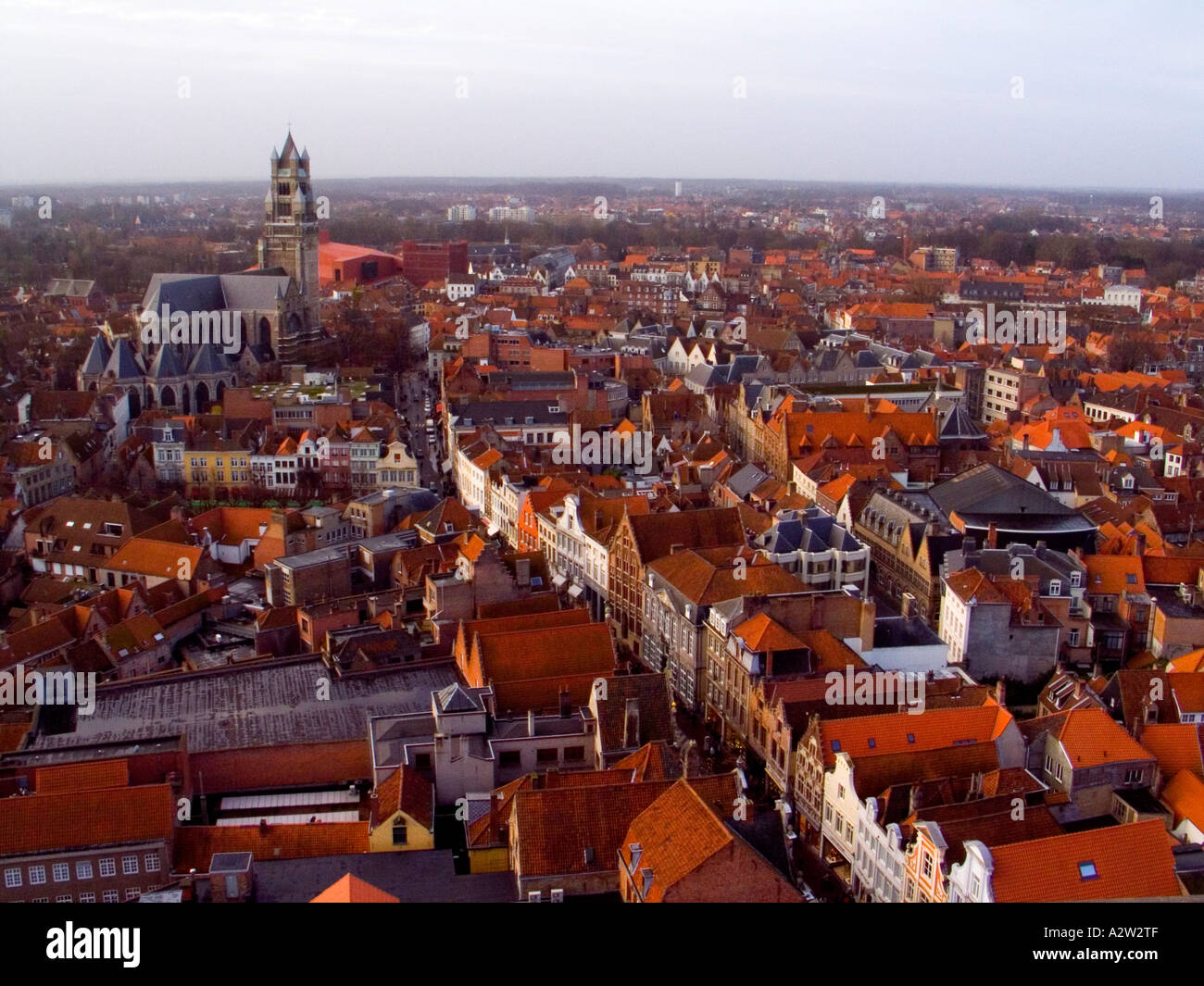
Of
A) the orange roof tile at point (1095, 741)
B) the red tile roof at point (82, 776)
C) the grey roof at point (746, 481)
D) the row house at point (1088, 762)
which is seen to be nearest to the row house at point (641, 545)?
the grey roof at point (746, 481)

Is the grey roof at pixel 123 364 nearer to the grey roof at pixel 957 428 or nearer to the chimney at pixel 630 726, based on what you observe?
the grey roof at pixel 957 428

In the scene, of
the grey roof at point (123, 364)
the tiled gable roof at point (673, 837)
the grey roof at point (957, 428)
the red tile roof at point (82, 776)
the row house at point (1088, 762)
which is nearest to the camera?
the tiled gable roof at point (673, 837)

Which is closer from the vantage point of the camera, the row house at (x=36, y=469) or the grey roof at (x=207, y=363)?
the row house at (x=36, y=469)

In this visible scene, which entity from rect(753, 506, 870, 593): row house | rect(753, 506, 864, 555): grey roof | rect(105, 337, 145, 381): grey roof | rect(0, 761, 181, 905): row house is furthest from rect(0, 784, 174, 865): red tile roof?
rect(105, 337, 145, 381): grey roof

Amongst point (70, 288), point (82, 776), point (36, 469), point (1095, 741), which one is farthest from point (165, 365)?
point (1095, 741)
